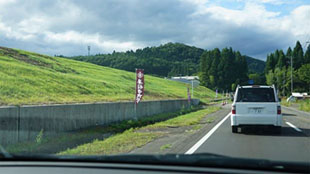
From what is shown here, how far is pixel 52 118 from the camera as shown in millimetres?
11898

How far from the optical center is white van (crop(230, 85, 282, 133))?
1253cm

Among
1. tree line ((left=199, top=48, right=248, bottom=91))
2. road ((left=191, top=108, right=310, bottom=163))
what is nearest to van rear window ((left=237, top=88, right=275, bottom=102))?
road ((left=191, top=108, right=310, bottom=163))

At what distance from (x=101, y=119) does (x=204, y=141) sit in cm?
649

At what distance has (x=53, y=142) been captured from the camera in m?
11.0

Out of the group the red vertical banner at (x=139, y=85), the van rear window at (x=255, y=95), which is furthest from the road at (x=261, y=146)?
the red vertical banner at (x=139, y=85)

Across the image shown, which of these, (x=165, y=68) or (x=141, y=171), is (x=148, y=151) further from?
(x=165, y=68)

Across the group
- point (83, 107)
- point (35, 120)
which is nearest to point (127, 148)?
point (35, 120)

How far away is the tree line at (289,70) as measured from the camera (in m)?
110

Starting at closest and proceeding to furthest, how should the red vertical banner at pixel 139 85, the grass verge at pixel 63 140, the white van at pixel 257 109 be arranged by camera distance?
the grass verge at pixel 63 140, the white van at pixel 257 109, the red vertical banner at pixel 139 85

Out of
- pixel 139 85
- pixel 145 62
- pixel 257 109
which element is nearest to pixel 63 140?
pixel 257 109

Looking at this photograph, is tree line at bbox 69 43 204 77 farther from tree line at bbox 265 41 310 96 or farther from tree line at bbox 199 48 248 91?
tree line at bbox 265 41 310 96

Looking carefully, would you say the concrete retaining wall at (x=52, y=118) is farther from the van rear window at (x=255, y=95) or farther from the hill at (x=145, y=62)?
the hill at (x=145, y=62)

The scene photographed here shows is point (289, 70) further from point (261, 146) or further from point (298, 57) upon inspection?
point (261, 146)

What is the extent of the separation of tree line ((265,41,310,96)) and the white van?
8969 cm
